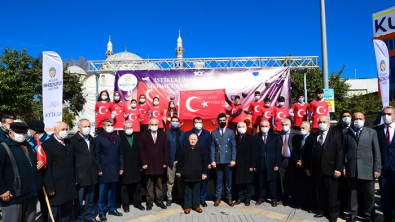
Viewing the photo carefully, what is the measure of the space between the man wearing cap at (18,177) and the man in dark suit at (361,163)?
17.2ft

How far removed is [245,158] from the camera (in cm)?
654

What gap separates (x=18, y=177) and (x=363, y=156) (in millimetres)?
5525

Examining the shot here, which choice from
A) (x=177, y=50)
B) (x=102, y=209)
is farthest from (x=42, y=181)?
(x=177, y=50)

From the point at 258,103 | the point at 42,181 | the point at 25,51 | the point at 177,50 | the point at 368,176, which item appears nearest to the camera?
the point at 42,181

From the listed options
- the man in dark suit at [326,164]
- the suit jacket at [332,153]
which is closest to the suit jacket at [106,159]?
the man in dark suit at [326,164]

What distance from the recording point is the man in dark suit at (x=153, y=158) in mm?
6281

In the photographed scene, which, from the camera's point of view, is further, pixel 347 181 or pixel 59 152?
pixel 347 181

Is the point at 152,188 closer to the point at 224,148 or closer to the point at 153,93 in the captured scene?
the point at 224,148

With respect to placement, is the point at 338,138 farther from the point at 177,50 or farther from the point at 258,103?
the point at 177,50

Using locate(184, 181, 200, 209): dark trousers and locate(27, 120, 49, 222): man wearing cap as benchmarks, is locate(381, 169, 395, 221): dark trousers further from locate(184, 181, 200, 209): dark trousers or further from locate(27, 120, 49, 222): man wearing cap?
locate(27, 120, 49, 222): man wearing cap

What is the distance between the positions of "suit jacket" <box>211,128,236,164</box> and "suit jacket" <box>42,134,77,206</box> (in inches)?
118

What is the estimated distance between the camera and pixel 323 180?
18.5 feet

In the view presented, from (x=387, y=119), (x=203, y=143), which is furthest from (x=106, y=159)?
(x=387, y=119)

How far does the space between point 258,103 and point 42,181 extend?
22.8 ft
